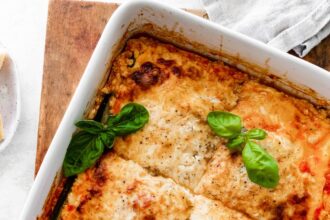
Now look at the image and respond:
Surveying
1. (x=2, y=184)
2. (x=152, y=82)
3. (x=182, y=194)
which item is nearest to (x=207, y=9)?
(x=152, y=82)

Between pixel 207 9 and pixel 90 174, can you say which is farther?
A: pixel 207 9

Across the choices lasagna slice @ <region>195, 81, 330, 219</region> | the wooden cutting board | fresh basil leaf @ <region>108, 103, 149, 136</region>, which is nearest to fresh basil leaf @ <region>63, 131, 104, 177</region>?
fresh basil leaf @ <region>108, 103, 149, 136</region>

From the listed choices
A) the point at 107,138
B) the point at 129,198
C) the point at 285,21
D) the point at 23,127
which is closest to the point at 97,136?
the point at 107,138

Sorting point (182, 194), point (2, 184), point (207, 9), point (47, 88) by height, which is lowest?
point (2, 184)

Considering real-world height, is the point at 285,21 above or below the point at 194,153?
above

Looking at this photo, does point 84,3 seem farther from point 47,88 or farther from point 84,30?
point 47,88

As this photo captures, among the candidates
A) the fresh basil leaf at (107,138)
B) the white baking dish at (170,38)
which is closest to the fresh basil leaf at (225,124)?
the white baking dish at (170,38)

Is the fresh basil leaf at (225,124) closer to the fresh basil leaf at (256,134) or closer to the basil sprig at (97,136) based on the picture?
the fresh basil leaf at (256,134)

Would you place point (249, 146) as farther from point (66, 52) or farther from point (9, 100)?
point (9, 100)
